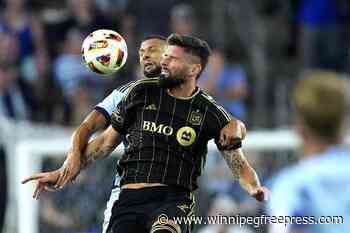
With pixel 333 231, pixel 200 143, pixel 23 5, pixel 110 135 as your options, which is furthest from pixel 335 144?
pixel 23 5

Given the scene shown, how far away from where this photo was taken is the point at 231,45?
13562mm

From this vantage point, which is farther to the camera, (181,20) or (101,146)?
(181,20)

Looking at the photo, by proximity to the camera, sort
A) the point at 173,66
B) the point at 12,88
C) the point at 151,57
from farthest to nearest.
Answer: the point at 12,88, the point at 151,57, the point at 173,66

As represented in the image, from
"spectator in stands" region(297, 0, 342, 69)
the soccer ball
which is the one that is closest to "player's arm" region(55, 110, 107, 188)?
the soccer ball

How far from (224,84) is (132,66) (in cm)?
121

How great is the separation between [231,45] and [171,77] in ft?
20.9

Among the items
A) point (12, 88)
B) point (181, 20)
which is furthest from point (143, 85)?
point (181, 20)

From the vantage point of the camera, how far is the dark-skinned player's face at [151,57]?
7527mm

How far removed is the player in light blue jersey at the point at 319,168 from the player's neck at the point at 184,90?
3226 mm

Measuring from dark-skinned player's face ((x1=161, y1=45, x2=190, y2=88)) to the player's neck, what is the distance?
0.05 m

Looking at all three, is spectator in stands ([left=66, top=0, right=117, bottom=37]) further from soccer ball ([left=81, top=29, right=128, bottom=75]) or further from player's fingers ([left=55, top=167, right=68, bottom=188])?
player's fingers ([left=55, top=167, right=68, bottom=188])

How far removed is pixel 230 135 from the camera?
7.34 meters

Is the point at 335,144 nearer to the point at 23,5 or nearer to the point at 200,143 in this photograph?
the point at 200,143

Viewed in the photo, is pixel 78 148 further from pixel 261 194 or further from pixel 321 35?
pixel 321 35
